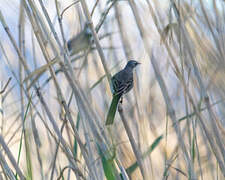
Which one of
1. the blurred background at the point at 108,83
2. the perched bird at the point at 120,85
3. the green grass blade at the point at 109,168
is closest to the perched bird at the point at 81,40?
the blurred background at the point at 108,83

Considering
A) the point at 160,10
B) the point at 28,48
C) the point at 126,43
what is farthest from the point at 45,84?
the point at 160,10

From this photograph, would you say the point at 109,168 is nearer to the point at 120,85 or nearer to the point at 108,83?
the point at 108,83

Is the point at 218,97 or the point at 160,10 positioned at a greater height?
the point at 160,10

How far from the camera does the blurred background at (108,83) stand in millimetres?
1488

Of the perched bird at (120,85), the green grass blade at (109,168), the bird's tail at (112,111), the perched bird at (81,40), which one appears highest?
the perched bird at (81,40)

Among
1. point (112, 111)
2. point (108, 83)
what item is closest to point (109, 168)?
point (112, 111)

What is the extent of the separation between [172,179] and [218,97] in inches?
24.5

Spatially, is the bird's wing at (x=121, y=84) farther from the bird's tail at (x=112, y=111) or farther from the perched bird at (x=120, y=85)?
the bird's tail at (x=112, y=111)

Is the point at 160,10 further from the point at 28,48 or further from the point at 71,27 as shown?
the point at 28,48

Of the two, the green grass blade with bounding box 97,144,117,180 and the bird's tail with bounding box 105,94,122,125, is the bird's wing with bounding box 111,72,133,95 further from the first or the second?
the green grass blade with bounding box 97,144,117,180

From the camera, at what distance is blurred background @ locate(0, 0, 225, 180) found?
1488 mm

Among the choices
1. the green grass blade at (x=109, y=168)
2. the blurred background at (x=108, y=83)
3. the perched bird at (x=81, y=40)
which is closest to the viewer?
the green grass blade at (x=109, y=168)

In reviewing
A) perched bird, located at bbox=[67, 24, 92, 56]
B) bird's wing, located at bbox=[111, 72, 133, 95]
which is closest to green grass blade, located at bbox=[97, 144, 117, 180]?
bird's wing, located at bbox=[111, 72, 133, 95]

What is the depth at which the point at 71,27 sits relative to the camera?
2037 millimetres
